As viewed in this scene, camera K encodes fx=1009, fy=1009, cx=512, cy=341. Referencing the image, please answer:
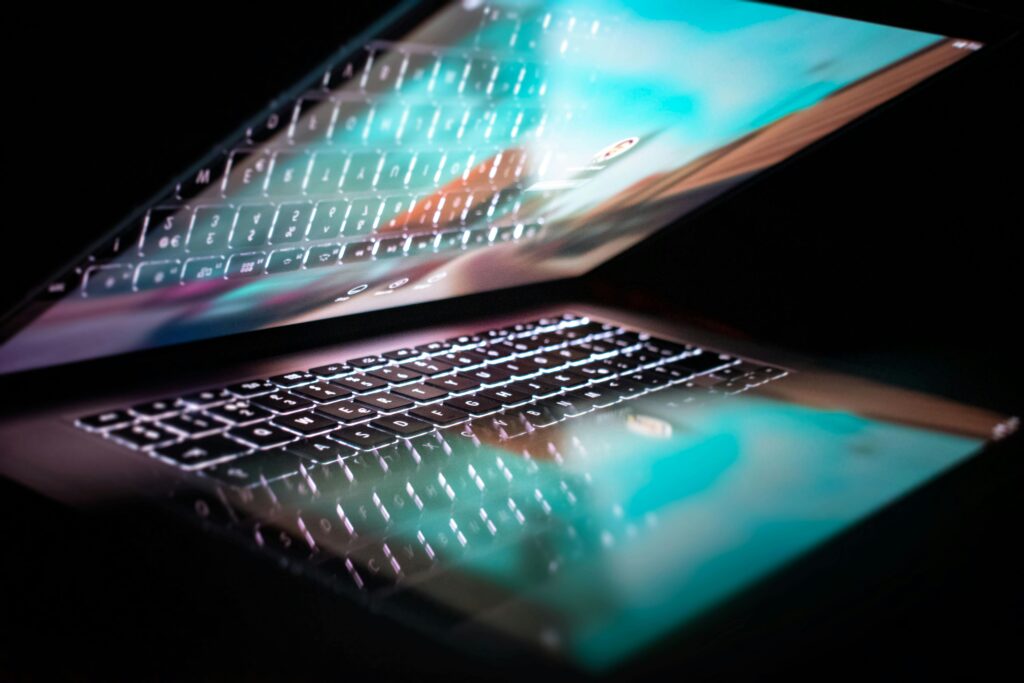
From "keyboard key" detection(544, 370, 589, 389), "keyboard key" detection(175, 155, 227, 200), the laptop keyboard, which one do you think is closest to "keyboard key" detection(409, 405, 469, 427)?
the laptop keyboard

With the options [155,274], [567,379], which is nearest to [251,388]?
[155,274]

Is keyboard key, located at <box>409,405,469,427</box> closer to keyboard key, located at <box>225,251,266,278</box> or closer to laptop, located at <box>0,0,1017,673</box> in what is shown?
laptop, located at <box>0,0,1017,673</box>

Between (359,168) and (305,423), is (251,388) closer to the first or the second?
(305,423)

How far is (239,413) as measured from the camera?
0.65 m

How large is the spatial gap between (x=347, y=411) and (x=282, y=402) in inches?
1.9

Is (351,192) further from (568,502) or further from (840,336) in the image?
(840,336)

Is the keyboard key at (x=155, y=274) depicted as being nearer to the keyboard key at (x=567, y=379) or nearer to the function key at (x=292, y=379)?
the function key at (x=292, y=379)

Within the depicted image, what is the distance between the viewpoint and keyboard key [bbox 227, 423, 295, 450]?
23.7 inches

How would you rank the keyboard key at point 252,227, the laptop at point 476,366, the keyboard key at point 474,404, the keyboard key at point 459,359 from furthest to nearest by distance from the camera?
the keyboard key at point 459,359 < the keyboard key at point 474,404 < the keyboard key at point 252,227 < the laptop at point 476,366

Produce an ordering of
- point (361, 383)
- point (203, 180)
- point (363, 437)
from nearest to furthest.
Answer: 1. point (203, 180)
2. point (363, 437)
3. point (361, 383)

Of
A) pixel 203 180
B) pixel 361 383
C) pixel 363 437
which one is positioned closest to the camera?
pixel 203 180

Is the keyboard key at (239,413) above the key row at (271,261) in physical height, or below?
below

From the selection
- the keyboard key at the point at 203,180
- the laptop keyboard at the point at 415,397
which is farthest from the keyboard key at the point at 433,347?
the keyboard key at the point at 203,180

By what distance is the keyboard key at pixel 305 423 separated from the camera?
2.07 feet
